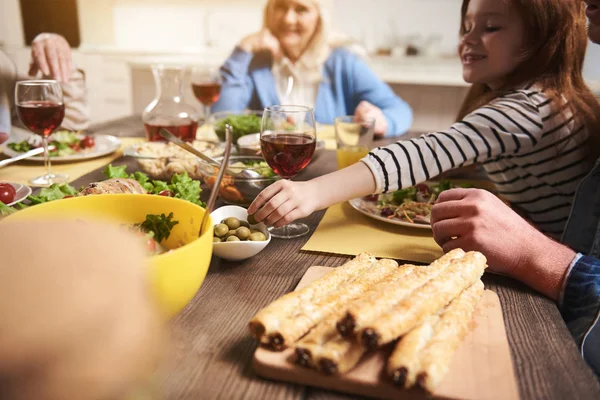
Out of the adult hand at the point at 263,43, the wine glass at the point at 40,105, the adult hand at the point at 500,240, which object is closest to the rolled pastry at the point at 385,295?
the adult hand at the point at 500,240

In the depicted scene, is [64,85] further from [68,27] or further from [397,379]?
[68,27]

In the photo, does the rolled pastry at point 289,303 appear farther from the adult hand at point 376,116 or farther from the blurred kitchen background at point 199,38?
the blurred kitchen background at point 199,38

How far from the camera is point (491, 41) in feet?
4.28

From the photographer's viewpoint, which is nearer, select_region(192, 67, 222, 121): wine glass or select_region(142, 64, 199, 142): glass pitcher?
select_region(142, 64, 199, 142): glass pitcher

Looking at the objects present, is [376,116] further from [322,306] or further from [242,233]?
[322,306]

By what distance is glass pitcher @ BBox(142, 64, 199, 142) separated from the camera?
5.20 ft

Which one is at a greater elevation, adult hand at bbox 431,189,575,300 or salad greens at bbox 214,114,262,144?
adult hand at bbox 431,189,575,300

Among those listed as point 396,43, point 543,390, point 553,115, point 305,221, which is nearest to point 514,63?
point 553,115

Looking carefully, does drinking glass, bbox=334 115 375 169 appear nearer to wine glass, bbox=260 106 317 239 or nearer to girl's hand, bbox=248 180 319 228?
wine glass, bbox=260 106 317 239

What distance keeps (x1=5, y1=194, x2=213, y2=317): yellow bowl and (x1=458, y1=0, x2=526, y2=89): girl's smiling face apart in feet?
3.22

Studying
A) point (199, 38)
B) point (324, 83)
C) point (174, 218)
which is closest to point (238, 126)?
point (174, 218)

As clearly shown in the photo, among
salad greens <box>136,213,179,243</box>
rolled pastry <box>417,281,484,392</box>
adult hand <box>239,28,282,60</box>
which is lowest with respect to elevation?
rolled pastry <box>417,281,484,392</box>

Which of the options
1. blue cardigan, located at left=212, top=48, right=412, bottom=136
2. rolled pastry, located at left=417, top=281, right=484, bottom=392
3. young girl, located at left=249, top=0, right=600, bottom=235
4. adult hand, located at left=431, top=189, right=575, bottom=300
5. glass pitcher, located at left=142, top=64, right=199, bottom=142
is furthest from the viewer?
blue cardigan, located at left=212, top=48, right=412, bottom=136

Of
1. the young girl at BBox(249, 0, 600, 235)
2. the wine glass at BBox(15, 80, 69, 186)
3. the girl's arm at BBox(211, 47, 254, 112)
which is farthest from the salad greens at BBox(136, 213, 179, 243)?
the girl's arm at BBox(211, 47, 254, 112)
